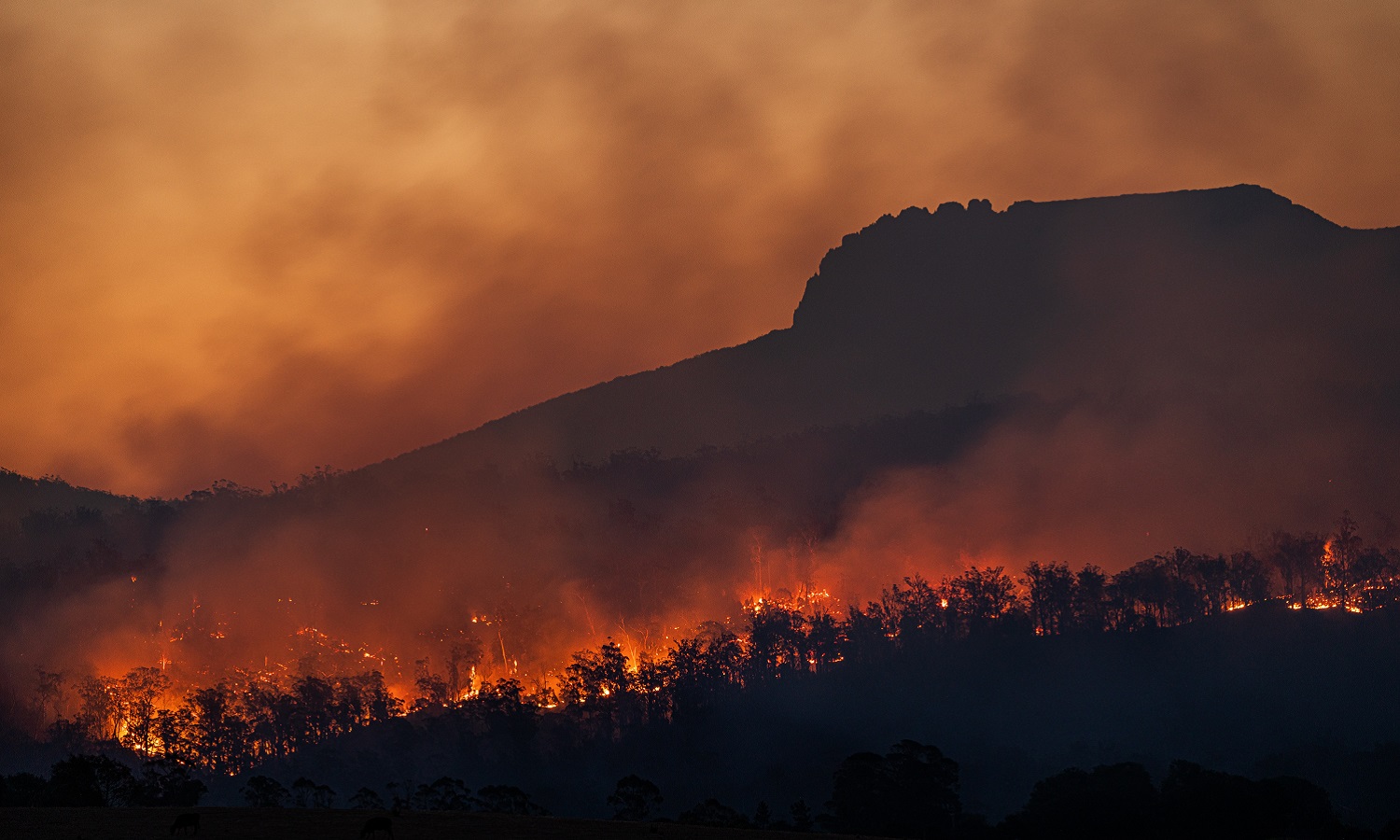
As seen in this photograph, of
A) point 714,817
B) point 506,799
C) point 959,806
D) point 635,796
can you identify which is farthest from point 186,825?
point 959,806

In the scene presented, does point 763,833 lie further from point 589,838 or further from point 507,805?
point 507,805

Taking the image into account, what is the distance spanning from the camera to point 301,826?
96.6 m

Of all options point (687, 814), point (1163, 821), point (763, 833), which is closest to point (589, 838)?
point (763, 833)

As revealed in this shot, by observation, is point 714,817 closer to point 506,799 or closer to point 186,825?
point 506,799

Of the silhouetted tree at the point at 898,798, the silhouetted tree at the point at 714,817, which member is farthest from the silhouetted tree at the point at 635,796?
the silhouetted tree at the point at 898,798

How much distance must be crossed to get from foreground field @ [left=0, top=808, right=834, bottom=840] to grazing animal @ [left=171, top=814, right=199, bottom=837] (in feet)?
2.06

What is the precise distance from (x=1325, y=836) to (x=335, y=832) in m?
114

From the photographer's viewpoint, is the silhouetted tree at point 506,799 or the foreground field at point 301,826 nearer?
the foreground field at point 301,826

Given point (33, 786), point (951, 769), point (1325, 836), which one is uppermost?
point (33, 786)

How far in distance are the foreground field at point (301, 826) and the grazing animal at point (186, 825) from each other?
0.63 metres

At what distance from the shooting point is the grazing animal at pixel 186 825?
90.8 meters

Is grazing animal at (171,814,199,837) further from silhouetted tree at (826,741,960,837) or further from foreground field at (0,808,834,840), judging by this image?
silhouetted tree at (826,741,960,837)

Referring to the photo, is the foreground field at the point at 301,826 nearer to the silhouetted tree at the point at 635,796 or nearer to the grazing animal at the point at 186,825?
the grazing animal at the point at 186,825

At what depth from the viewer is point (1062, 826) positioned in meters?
155
